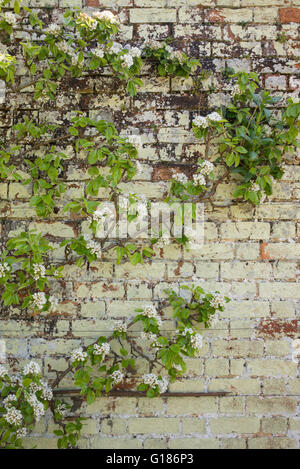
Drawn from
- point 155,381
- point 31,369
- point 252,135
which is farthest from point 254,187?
point 31,369

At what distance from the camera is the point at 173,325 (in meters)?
2.17

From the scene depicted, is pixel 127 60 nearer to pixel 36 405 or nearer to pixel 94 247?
pixel 94 247

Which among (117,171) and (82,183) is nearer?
(117,171)

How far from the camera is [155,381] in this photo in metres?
2.04

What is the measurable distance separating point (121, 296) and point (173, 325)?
285mm

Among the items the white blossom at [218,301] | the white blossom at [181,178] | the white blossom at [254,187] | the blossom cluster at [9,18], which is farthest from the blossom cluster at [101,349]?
the blossom cluster at [9,18]

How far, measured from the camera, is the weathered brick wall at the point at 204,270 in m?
2.12

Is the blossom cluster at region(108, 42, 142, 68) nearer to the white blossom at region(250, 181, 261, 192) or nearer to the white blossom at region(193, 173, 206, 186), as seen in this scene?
the white blossom at region(193, 173, 206, 186)

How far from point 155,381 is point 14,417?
2.04 ft

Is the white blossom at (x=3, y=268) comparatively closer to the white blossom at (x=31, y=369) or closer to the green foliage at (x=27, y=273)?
the green foliage at (x=27, y=273)

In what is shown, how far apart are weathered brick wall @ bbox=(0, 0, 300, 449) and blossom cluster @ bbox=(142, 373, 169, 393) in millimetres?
102

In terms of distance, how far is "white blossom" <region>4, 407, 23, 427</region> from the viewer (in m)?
1.93
